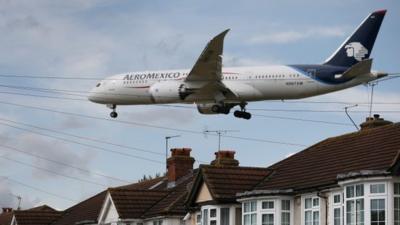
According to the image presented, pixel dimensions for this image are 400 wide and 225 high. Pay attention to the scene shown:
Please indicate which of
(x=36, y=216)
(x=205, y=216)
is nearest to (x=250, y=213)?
(x=205, y=216)

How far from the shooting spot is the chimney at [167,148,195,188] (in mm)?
63188

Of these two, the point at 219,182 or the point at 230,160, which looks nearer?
the point at 219,182

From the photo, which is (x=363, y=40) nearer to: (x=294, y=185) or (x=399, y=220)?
(x=294, y=185)

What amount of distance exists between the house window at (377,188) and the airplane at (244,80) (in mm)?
13611

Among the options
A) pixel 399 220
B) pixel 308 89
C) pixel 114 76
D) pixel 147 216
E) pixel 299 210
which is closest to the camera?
pixel 399 220

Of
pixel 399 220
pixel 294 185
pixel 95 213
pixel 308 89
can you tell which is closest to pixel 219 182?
pixel 294 185

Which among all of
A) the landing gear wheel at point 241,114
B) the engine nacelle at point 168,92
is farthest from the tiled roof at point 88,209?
the engine nacelle at point 168,92

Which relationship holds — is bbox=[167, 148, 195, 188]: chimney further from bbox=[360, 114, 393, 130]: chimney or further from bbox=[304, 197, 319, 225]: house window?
bbox=[304, 197, 319, 225]: house window

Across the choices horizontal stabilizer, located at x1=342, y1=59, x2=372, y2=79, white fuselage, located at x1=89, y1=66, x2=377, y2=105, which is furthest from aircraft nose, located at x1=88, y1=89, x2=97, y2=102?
horizontal stabilizer, located at x1=342, y1=59, x2=372, y2=79

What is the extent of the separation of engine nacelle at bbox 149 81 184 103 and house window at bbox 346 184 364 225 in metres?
18.9

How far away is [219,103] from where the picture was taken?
184ft

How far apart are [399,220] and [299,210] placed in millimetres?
7266

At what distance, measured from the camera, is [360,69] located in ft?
165

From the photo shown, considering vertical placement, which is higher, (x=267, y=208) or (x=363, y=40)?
(x=363, y=40)
